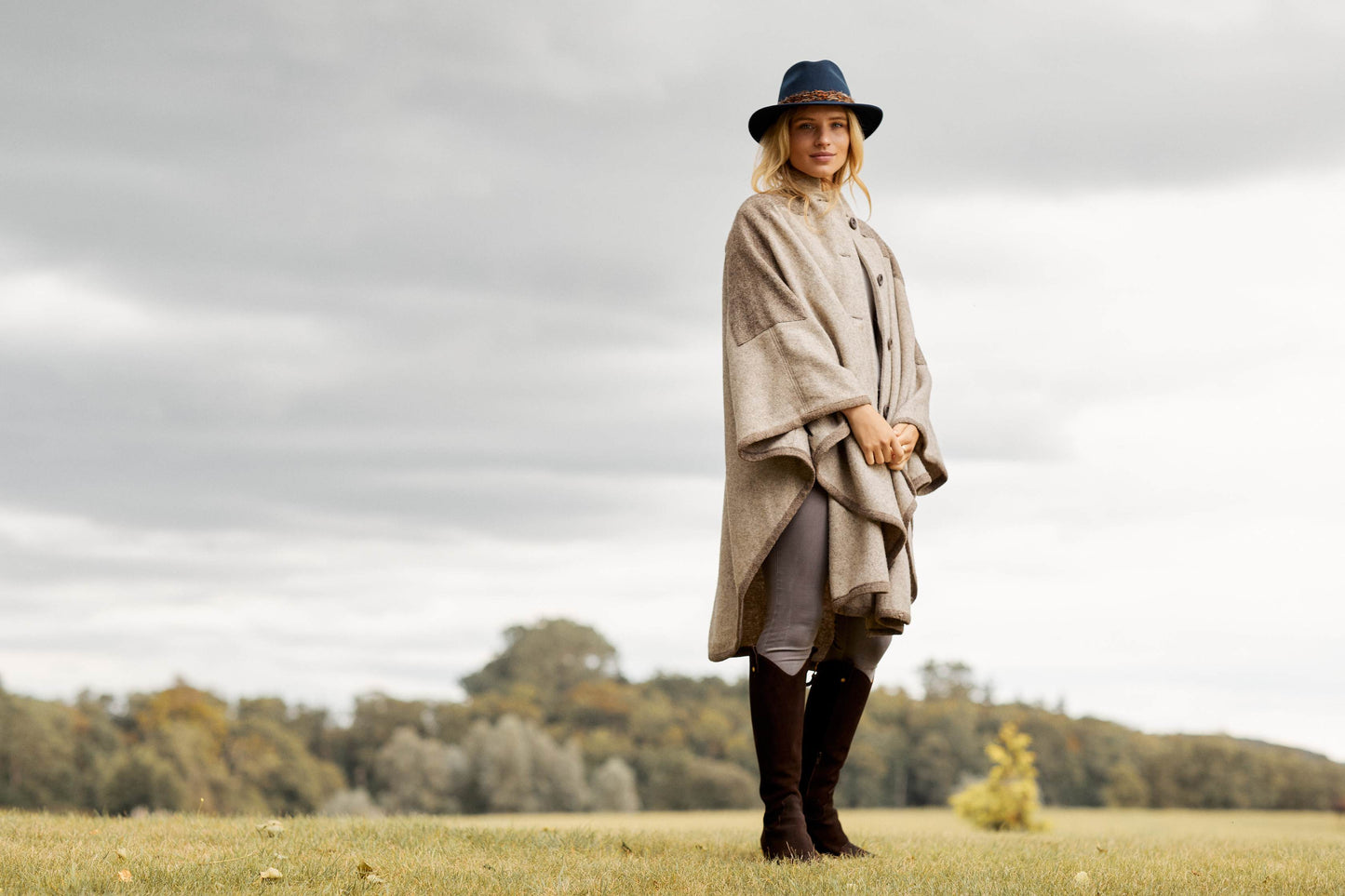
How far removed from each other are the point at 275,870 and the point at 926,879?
226 cm

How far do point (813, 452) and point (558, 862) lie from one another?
188cm

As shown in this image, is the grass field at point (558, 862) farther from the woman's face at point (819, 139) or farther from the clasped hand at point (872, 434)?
the woman's face at point (819, 139)

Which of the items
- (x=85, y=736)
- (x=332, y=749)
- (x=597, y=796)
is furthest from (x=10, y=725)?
(x=597, y=796)

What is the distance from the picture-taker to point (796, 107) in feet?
17.5

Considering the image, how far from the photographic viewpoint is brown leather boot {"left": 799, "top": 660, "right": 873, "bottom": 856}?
5.25 m

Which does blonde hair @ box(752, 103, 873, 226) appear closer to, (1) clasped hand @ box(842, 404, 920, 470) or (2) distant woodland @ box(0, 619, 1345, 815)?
(1) clasped hand @ box(842, 404, 920, 470)

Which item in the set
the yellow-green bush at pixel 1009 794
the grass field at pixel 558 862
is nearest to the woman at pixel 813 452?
the grass field at pixel 558 862

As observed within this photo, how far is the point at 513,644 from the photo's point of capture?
6128cm

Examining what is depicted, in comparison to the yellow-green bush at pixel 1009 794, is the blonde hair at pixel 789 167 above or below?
above

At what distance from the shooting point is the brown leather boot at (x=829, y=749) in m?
5.25

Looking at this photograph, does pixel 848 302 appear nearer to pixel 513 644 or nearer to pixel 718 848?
pixel 718 848

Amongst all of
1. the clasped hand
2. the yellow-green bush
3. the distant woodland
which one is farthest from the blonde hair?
the distant woodland

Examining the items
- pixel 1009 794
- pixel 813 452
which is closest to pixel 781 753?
pixel 813 452

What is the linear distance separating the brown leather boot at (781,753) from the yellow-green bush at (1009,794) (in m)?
10.3
